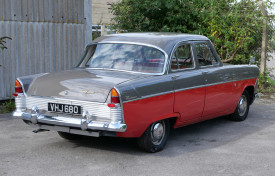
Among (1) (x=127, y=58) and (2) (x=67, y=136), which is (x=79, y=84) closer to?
(1) (x=127, y=58)

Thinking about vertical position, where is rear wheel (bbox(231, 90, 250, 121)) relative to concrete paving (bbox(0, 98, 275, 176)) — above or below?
above

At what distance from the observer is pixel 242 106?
326 inches

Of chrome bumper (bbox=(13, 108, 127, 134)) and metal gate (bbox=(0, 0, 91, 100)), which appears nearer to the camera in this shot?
chrome bumper (bbox=(13, 108, 127, 134))

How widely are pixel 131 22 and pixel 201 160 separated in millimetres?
7665

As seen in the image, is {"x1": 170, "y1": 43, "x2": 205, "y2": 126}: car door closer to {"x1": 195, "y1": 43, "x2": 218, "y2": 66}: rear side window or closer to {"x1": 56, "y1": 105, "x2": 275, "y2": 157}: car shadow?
{"x1": 195, "y1": 43, "x2": 218, "y2": 66}: rear side window

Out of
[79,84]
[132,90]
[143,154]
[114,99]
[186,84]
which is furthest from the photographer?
[186,84]

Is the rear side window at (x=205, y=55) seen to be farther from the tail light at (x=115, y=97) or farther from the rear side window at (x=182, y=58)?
the tail light at (x=115, y=97)

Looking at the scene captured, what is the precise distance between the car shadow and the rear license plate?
92cm

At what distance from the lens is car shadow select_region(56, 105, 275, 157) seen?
6.14m

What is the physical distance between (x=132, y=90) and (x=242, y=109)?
3.67m

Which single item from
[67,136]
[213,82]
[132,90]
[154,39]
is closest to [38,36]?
[67,136]

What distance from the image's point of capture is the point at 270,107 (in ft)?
32.2

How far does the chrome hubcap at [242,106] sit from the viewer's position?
8.23 metres

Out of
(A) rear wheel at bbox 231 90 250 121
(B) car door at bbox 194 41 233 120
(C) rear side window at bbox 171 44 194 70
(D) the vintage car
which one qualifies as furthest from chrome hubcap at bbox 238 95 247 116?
(C) rear side window at bbox 171 44 194 70
